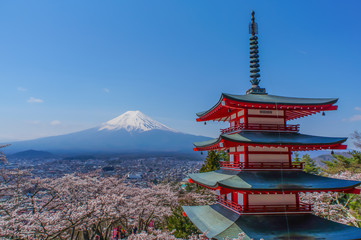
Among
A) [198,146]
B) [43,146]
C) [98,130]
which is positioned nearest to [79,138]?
[98,130]

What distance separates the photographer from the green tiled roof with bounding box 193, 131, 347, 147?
325 inches

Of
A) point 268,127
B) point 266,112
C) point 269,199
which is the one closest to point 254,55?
point 266,112

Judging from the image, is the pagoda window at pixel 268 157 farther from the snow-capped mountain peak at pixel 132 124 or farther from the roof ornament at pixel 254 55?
the snow-capped mountain peak at pixel 132 124

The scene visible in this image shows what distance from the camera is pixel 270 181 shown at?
823cm

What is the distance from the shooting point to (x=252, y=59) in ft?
36.4

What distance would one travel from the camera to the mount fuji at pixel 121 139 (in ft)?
318

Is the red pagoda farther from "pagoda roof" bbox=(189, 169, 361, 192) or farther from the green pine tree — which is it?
the green pine tree

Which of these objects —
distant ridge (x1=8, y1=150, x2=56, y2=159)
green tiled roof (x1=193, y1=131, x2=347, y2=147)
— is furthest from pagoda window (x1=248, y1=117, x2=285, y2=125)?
distant ridge (x1=8, y1=150, x2=56, y2=159)

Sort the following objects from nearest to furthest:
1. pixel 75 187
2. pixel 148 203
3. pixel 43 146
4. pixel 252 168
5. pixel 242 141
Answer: pixel 242 141
pixel 252 168
pixel 75 187
pixel 148 203
pixel 43 146

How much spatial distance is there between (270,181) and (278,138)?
63.6 inches

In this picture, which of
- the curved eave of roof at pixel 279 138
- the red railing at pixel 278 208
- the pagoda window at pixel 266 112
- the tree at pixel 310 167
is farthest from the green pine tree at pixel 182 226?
the tree at pixel 310 167

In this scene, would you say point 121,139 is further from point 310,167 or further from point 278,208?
point 278,208

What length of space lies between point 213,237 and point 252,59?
7.78 m

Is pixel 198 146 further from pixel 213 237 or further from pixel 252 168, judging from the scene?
pixel 213 237
